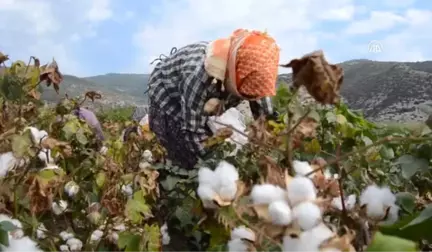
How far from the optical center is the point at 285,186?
71cm

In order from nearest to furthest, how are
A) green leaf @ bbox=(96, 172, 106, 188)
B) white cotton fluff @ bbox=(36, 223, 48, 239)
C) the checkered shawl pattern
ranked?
1. white cotton fluff @ bbox=(36, 223, 48, 239)
2. green leaf @ bbox=(96, 172, 106, 188)
3. the checkered shawl pattern

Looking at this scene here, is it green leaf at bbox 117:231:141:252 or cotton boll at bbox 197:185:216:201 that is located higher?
cotton boll at bbox 197:185:216:201

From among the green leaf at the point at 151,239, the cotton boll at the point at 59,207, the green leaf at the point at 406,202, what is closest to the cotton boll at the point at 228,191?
the green leaf at the point at 406,202

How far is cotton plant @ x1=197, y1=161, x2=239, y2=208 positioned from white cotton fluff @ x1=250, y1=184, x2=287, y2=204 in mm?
99

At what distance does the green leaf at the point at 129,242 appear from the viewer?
1403mm

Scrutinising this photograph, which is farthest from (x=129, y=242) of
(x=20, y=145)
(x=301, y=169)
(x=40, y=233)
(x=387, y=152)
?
(x=301, y=169)

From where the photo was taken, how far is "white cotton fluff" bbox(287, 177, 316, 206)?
0.67 meters

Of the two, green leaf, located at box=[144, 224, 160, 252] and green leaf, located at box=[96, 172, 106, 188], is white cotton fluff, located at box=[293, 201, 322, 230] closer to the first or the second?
green leaf, located at box=[144, 224, 160, 252]

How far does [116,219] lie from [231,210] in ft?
2.49

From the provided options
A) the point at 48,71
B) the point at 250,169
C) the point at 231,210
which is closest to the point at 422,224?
the point at 231,210

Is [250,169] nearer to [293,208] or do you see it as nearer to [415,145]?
[415,145]

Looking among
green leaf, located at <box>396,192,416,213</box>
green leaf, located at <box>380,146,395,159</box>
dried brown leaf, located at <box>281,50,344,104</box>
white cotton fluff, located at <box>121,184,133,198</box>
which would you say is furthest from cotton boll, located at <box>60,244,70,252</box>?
dried brown leaf, located at <box>281,50,344,104</box>

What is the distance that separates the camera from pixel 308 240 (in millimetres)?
641

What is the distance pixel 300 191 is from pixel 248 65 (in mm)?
1607
